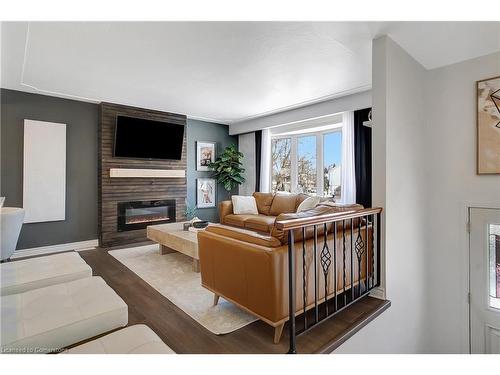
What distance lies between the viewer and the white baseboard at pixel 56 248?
3993mm

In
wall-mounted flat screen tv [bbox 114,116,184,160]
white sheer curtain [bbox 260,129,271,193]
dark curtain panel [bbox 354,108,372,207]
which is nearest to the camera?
dark curtain panel [bbox 354,108,372,207]

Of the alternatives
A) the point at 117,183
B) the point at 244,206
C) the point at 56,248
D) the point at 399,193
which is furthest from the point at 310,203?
the point at 56,248

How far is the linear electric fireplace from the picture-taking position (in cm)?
481

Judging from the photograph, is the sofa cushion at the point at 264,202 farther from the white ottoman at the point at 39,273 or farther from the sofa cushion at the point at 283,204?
the white ottoman at the point at 39,273

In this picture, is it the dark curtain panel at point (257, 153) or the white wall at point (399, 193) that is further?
the dark curtain panel at point (257, 153)

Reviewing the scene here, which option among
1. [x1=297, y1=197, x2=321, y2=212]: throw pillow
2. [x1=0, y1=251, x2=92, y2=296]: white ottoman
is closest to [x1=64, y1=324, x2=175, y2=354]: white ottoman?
[x1=0, y1=251, x2=92, y2=296]: white ottoman

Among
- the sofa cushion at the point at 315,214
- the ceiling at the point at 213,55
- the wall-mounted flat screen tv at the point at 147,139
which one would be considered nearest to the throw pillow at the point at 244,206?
the wall-mounted flat screen tv at the point at 147,139

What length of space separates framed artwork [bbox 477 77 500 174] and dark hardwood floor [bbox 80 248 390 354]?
169 cm

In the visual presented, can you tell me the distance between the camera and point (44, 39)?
251cm

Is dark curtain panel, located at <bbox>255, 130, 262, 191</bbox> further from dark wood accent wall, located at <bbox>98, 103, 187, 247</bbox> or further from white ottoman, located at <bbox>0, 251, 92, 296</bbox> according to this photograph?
white ottoman, located at <bbox>0, 251, 92, 296</bbox>

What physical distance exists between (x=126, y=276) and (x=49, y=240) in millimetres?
2125

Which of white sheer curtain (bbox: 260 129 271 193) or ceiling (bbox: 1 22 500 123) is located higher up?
ceiling (bbox: 1 22 500 123)

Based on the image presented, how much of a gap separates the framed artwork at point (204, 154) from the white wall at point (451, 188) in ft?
15.0

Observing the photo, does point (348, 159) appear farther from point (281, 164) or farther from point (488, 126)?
point (488, 126)
